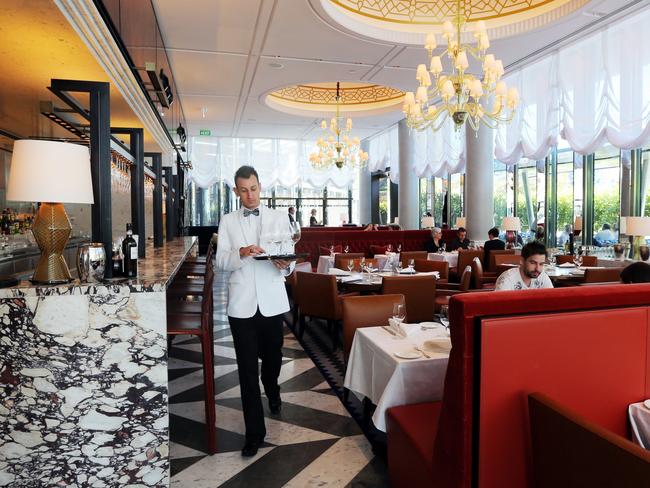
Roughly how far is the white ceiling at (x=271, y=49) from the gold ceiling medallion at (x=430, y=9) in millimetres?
375

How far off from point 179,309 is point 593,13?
6.21 meters

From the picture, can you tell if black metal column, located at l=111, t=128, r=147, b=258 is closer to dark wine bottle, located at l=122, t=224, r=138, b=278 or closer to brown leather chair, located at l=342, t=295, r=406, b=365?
dark wine bottle, located at l=122, t=224, r=138, b=278

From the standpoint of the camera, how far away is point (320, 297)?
201 inches

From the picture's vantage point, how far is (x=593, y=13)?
20.4ft

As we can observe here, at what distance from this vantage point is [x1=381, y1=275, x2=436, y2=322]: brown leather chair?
15.6 ft

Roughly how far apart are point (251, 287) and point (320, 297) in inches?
90.7

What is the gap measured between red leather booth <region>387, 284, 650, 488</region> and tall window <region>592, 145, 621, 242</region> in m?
6.24

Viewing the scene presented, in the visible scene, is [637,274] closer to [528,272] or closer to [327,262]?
[528,272]

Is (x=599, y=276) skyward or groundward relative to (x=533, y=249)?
groundward

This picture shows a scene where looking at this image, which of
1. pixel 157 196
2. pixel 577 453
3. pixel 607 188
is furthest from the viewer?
pixel 607 188

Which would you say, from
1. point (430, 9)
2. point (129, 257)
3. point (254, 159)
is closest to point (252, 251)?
Answer: point (129, 257)

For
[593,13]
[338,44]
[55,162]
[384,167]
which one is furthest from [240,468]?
[384,167]

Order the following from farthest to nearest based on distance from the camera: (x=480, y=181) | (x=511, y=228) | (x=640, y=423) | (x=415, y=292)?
(x=480, y=181), (x=511, y=228), (x=415, y=292), (x=640, y=423)

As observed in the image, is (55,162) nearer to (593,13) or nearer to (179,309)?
(179,309)
